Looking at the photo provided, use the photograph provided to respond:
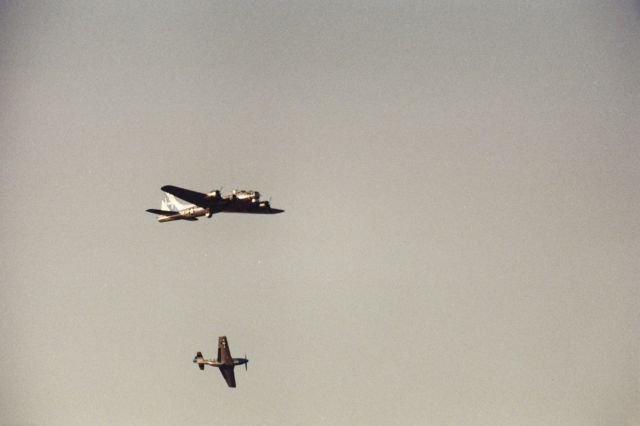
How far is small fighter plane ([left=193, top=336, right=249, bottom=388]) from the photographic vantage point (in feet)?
245

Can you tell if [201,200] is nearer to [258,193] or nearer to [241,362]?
[258,193]

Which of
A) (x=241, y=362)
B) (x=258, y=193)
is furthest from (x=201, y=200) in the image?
(x=241, y=362)

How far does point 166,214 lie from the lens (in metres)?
57.4

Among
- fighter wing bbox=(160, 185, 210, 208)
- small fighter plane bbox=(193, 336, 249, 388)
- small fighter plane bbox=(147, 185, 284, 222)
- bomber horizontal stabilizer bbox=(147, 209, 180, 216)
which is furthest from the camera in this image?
small fighter plane bbox=(193, 336, 249, 388)

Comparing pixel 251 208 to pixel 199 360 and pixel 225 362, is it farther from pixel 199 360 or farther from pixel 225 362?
pixel 199 360

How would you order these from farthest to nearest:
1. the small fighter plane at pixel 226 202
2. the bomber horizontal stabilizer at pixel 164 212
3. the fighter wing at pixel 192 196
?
the bomber horizontal stabilizer at pixel 164 212 → the small fighter plane at pixel 226 202 → the fighter wing at pixel 192 196

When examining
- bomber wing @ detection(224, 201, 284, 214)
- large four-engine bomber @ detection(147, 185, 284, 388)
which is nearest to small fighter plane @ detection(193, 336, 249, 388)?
large four-engine bomber @ detection(147, 185, 284, 388)

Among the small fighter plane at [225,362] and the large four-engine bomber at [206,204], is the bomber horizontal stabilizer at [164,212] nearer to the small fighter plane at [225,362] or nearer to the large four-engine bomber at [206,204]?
the large four-engine bomber at [206,204]

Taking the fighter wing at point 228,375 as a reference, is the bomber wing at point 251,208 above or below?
above

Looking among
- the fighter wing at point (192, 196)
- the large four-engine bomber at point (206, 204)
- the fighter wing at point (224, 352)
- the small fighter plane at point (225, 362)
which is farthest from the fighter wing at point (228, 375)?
the fighter wing at point (192, 196)

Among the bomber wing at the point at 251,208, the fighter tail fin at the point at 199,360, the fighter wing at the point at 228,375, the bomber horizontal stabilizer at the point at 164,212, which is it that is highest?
the bomber horizontal stabilizer at the point at 164,212

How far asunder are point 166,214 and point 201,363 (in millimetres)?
27620

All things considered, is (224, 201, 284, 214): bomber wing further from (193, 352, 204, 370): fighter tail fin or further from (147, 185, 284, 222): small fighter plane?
(193, 352, 204, 370): fighter tail fin

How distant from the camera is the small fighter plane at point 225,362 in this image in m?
74.7
